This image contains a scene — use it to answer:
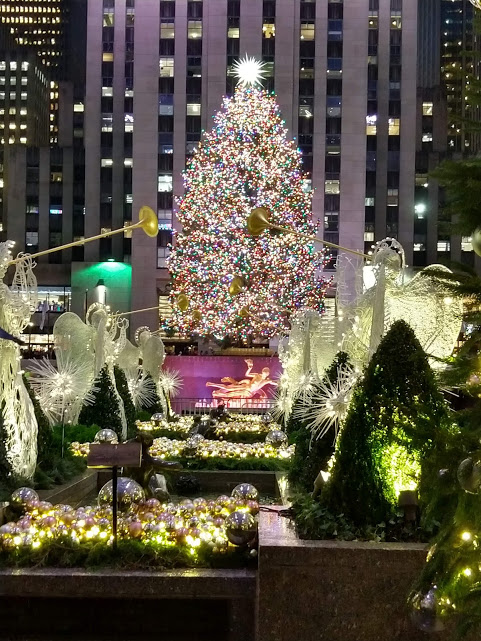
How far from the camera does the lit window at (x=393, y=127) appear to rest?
212 ft

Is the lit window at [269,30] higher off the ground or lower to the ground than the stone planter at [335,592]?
higher

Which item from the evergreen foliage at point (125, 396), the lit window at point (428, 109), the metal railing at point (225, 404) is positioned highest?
the lit window at point (428, 109)

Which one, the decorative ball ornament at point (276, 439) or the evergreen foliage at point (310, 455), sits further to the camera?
the decorative ball ornament at point (276, 439)

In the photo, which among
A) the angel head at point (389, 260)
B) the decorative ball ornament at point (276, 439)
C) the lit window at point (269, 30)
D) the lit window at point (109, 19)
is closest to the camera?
the angel head at point (389, 260)

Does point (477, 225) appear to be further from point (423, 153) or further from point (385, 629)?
point (423, 153)

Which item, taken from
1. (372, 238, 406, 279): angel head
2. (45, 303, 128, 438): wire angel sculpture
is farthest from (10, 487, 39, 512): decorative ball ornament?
(45, 303, 128, 438): wire angel sculpture

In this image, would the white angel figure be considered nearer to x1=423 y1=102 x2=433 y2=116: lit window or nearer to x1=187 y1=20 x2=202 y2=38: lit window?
x1=187 y1=20 x2=202 y2=38: lit window

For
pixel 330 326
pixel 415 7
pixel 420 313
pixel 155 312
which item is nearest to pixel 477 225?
pixel 420 313

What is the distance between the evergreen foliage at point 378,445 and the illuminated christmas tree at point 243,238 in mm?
31076

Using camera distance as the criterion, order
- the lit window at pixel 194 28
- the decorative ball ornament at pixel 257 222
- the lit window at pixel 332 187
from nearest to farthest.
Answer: the decorative ball ornament at pixel 257 222 < the lit window at pixel 332 187 < the lit window at pixel 194 28

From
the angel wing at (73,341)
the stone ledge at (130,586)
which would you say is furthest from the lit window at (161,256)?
the stone ledge at (130,586)

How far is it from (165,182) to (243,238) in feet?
64.9

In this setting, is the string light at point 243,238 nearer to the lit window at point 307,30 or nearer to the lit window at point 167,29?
the lit window at point 307,30

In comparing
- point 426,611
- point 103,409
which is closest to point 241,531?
point 426,611
